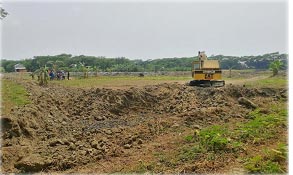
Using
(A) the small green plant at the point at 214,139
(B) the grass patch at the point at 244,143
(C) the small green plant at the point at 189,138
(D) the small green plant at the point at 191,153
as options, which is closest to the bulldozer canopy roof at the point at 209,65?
(B) the grass patch at the point at 244,143

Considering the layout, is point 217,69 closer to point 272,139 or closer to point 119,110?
point 119,110

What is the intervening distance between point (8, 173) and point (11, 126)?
1895mm

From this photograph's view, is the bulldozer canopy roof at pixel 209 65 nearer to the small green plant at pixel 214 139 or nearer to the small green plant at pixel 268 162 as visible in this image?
the small green plant at pixel 214 139

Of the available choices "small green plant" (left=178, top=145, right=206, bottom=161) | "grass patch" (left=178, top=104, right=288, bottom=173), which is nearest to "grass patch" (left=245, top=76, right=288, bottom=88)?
"grass patch" (left=178, top=104, right=288, bottom=173)

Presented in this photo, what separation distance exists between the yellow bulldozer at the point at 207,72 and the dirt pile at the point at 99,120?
1.55 metres

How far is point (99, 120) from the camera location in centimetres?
1262

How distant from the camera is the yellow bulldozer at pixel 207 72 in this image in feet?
60.0

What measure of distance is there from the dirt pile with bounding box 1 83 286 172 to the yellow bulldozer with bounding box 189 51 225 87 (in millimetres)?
1549

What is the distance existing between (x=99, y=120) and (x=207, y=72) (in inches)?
307

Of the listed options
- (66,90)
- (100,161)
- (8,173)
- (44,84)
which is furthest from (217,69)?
(8,173)

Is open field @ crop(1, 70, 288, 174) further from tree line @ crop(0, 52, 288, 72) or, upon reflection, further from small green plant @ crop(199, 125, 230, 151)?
tree line @ crop(0, 52, 288, 72)

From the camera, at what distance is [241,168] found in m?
6.09

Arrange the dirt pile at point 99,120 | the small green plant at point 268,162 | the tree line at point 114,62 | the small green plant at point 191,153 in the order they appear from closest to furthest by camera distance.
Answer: the small green plant at point 268,162
the small green plant at point 191,153
the dirt pile at point 99,120
the tree line at point 114,62

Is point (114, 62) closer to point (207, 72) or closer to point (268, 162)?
point (207, 72)
